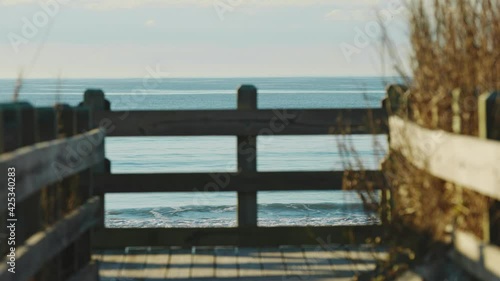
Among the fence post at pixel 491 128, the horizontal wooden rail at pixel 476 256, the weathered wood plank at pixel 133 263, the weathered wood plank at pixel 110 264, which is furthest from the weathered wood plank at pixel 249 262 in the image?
the fence post at pixel 491 128

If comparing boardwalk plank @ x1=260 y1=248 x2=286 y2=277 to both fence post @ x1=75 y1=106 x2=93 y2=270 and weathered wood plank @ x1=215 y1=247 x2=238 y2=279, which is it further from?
fence post @ x1=75 y1=106 x2=93 y2=270

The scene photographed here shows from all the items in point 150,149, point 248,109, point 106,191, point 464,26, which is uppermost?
A: point 464,26

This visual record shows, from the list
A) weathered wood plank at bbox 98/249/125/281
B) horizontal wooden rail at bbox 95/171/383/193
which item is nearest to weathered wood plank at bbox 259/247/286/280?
horizontal wooden rail at bbox 95/171/383/193

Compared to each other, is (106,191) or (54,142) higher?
(54,142)

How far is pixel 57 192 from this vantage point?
20.3 ft

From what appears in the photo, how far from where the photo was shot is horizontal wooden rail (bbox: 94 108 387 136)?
8.52 metres

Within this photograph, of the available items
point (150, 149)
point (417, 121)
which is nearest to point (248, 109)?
point (417, 121)

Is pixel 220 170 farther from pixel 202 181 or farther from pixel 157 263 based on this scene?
pixel 157 263

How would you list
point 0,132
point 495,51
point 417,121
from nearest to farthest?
1. point 0,132
2. point 495,51
3. point 417,121

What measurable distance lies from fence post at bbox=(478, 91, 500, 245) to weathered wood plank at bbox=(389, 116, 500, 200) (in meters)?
0.09

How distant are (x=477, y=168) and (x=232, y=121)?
3.87 meters

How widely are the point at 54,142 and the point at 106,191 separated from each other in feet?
8.75

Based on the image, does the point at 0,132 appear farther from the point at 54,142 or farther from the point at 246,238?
the point at 246,238

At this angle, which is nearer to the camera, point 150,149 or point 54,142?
point 54,142
